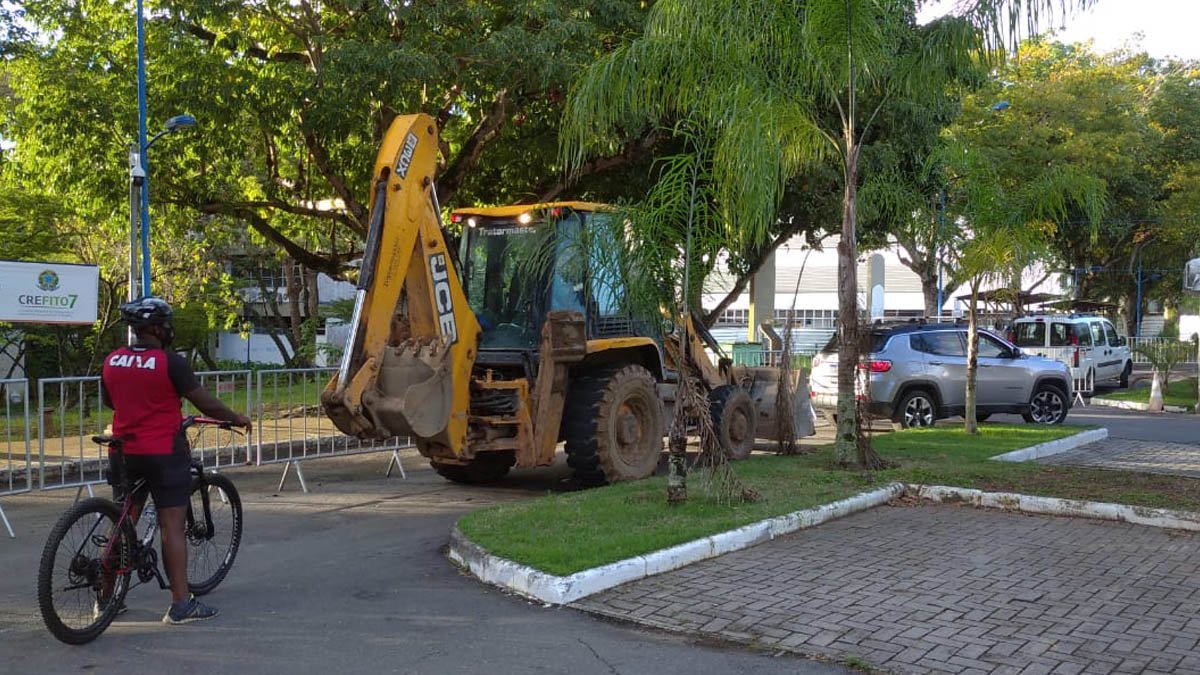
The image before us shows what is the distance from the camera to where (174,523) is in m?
5.67

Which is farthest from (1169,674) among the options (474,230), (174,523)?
(474,230)

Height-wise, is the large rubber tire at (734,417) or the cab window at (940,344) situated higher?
the cab window at (940,344)

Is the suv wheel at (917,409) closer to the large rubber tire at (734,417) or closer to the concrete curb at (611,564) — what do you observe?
the large rubber tire at (734,417)

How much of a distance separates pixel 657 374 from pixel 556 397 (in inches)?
72.4

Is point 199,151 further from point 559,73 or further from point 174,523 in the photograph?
point 174,523

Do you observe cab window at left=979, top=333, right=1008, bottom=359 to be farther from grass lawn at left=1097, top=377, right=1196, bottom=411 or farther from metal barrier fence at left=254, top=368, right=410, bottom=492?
metal barrier fence at left=254, top=368, right=410, bottom=492

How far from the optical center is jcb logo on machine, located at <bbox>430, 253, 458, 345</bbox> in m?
8.77

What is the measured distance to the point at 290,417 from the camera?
11.2m

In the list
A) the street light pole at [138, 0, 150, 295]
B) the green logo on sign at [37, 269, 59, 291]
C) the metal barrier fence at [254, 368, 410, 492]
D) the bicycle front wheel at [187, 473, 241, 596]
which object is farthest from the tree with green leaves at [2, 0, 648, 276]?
the bicycle front wheel at [187, 473, 241, 596]

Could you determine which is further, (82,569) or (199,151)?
(199,151)

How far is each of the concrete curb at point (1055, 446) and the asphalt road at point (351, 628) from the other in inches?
286

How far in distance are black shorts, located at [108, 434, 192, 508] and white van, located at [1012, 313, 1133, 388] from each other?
22.4 metres

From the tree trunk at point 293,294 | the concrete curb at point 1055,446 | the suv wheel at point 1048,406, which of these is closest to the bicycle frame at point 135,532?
the concrete curb at point 1055,446

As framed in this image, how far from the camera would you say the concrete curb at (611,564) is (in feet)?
20.1
